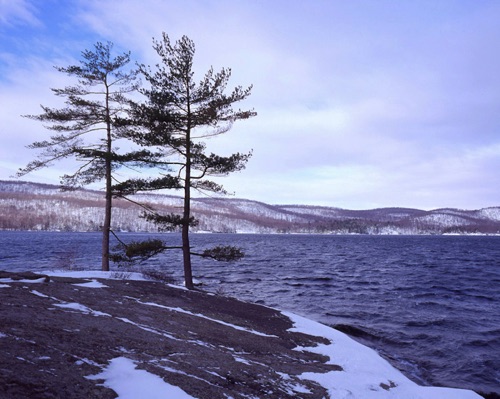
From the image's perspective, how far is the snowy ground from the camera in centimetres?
462

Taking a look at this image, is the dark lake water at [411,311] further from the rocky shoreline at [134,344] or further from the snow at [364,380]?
the rocky shoreline at [134,344]

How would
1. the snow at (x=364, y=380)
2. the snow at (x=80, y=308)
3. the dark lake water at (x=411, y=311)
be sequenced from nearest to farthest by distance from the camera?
the snow at (x=364, y=380) < the snow at (x=80, y=308) < the dark lake water at (x=411, y=311)

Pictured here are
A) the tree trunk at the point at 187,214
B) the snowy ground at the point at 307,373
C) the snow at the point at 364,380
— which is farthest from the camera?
the tree trunk at the point at 187,214

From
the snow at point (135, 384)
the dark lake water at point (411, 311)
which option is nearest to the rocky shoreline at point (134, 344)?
the snow at point (135, 384)

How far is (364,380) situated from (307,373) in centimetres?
128

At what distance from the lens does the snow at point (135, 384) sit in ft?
14.4

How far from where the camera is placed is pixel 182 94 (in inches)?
585

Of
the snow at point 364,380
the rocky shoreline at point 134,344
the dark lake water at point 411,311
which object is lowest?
the dark lake water at point 411,311

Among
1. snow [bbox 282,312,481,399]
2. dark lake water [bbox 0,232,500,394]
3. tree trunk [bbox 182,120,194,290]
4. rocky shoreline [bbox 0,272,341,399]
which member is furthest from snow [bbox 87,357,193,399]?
tree trunk [bbox 182,120,194,290]

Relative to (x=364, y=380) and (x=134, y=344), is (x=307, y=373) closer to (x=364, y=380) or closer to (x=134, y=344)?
(x=364, y=380)

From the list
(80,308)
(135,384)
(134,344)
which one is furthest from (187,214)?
(135,384)

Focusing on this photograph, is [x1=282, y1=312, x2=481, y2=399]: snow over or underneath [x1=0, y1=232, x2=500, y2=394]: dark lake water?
over

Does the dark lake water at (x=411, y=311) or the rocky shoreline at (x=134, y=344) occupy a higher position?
the rocky shoreline at (x=134, y=344)

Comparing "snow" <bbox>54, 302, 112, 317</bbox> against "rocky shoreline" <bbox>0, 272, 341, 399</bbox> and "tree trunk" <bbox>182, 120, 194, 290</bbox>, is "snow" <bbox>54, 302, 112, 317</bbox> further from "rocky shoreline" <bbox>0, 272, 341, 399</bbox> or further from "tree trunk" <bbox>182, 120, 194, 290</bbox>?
"tree trunk" <bbox>182, 120, 194, 290</bbox>
